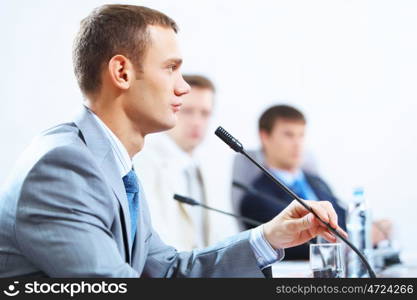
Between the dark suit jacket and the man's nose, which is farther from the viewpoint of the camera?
→ the dark suit jacket

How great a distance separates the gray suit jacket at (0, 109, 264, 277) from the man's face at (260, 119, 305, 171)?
2359mm

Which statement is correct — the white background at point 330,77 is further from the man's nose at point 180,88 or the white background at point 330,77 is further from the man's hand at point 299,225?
the man's hand at point 299,225

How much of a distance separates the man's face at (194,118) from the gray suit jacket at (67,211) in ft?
7.02

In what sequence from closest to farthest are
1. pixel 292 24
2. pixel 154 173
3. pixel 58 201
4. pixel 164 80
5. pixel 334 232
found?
pixel 58 201 → pixel 334 232 → pixel 164 80 → pixel 154 173 → pixel 292 24

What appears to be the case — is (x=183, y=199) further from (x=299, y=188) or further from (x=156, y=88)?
(x=299, y=188)

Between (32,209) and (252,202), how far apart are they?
2331mm

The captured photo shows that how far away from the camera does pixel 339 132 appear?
366 cm

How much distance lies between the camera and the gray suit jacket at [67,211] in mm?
1067

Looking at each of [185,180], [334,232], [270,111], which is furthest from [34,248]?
[270,111]

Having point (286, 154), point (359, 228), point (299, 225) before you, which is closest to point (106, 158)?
point (299, 225)

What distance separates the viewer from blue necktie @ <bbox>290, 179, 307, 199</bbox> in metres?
3.44

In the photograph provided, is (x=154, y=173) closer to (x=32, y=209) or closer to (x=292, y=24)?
(x=292, y=24)

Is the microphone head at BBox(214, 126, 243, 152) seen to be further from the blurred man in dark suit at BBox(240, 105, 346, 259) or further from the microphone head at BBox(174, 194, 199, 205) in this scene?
the blurred man in dark suit at BBox(240, 105, 346, 259)

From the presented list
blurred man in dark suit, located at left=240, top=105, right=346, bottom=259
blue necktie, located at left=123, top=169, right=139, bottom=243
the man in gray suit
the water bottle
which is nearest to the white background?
blurred man in dark suit, located at left=240, top=105, right=346, bottom=259
